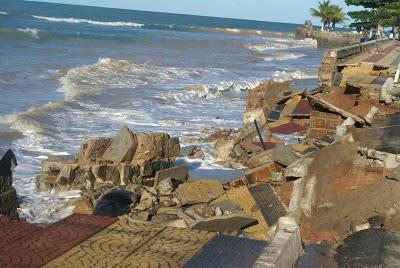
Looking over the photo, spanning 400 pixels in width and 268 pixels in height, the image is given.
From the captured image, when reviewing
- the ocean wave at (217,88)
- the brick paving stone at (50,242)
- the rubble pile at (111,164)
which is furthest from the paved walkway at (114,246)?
the ocean wave at (217,88)

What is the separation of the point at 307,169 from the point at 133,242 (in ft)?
10.3

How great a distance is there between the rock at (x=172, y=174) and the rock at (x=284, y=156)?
1868 mm

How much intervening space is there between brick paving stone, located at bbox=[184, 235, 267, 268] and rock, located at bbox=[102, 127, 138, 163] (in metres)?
5.83

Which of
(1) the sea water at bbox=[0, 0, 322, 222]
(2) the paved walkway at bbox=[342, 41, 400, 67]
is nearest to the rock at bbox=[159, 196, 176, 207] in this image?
(1) the sea water at bbox=[0, 0, 322, 222]

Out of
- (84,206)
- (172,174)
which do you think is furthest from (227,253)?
(172,174)

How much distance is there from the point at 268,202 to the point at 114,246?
337 cm

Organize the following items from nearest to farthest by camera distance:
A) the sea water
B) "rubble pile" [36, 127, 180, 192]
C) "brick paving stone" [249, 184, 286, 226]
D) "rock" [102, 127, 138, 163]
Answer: "brick paving stone" [249, 184, 286, 226]
"rubble pile" [36, 127, 180, 192]
"rock" [102, 127, 138, 163]
the sea water

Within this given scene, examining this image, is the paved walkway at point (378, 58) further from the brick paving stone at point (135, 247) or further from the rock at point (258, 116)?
the brick paving stone at point (135, 247)

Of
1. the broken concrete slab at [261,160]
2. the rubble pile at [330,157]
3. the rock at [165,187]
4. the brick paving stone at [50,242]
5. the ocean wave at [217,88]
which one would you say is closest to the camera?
the brick paving stone at [50,242]

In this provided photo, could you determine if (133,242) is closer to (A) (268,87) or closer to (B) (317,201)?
(B) (317,201)

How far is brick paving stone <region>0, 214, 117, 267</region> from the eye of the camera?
4.95m

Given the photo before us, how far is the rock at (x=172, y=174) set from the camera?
10305mm

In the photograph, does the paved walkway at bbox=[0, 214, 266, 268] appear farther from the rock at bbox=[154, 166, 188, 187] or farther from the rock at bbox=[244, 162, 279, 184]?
the rock at bbox=[154, 166, 188, 187]

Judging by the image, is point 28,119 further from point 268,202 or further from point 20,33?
point 20,33
